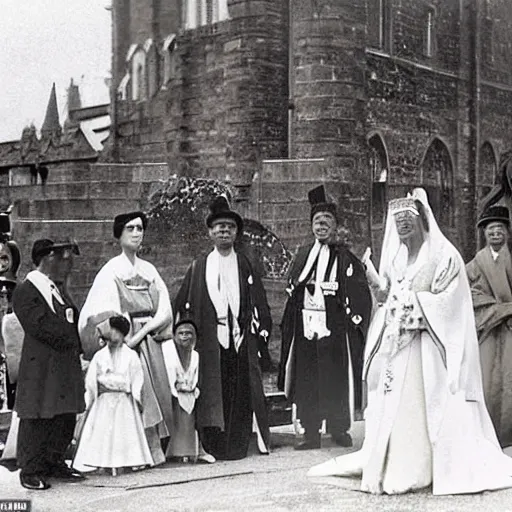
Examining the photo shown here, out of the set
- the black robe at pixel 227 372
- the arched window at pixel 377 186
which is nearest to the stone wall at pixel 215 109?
the arched window at pixel 377 186

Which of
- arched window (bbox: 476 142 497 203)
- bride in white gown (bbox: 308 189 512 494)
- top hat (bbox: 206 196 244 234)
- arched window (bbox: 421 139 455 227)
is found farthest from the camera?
arched window (bbox: 476 142 497 203)

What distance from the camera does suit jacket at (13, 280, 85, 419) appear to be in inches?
200

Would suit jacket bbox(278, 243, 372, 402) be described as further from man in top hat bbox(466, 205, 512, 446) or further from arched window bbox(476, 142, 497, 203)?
arched window bbox(476, 142, 497, 203)

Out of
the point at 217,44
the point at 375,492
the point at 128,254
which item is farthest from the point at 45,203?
the point at 375,492

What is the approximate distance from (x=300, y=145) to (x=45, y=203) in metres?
1.92

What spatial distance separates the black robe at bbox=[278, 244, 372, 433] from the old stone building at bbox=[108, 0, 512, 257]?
1.16m

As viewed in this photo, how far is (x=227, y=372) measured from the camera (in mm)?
6074

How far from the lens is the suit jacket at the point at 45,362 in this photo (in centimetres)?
507

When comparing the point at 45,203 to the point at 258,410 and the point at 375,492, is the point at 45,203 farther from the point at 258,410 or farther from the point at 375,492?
the point at 375,492

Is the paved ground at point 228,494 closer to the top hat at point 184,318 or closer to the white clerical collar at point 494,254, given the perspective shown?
the top hat at point 184,318

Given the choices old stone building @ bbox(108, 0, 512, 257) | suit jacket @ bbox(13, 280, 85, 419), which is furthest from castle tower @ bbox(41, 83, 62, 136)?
suit jacket @ bbox(13, 280, 85, 419)

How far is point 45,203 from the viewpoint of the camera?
266 inches

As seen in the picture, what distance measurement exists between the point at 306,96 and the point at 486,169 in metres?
1.80

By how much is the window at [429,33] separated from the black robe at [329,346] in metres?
2.84
